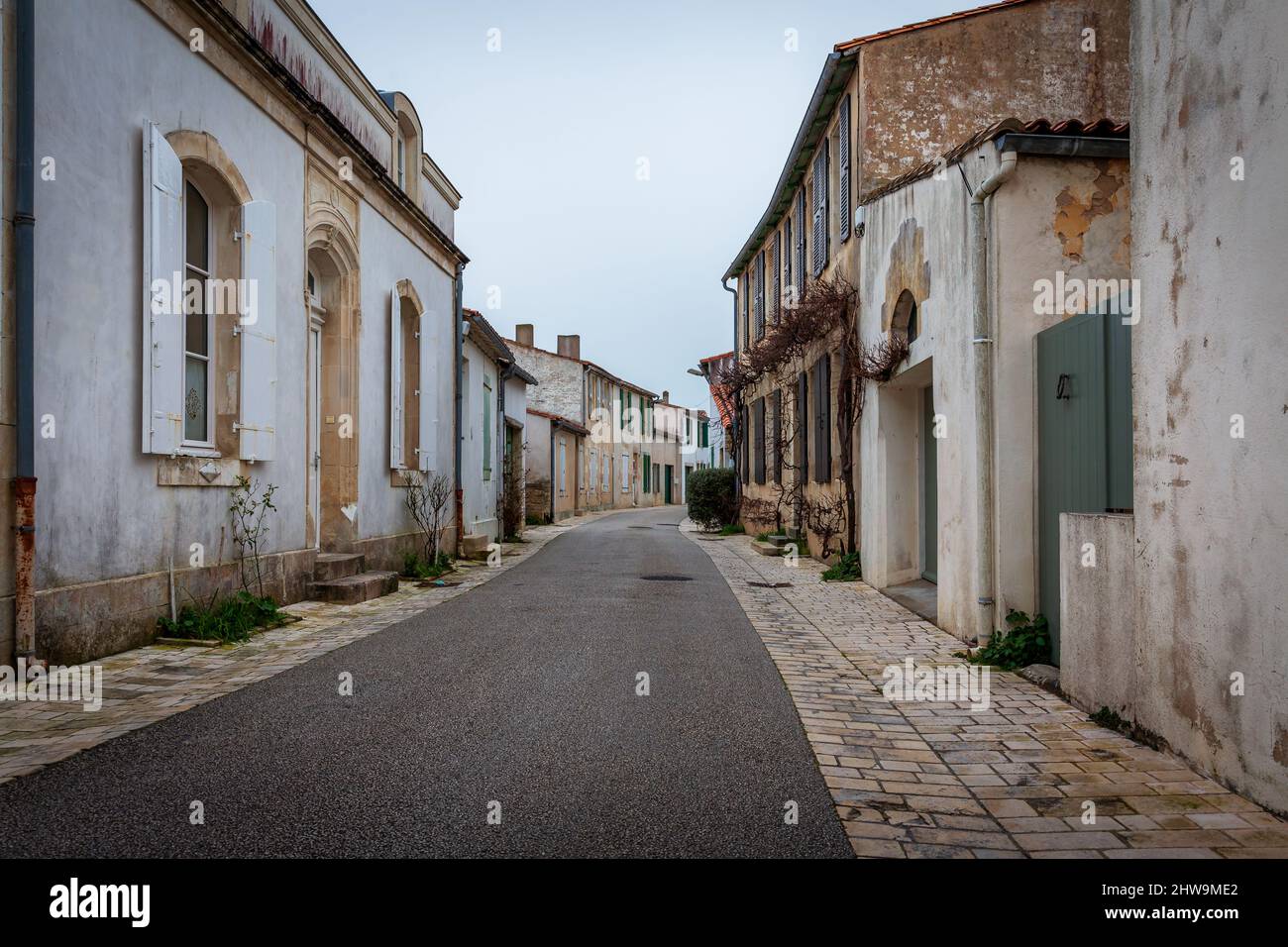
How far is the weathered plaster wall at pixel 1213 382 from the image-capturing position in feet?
10.5

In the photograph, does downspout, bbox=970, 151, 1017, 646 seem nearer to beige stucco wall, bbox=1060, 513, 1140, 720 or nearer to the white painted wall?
beige stucco wall, bbox=1060, 513, 1140, 720

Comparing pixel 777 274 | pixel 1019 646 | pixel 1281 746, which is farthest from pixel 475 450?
pixel 1281 746

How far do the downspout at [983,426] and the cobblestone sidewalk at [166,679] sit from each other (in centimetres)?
460

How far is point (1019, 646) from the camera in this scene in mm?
5777

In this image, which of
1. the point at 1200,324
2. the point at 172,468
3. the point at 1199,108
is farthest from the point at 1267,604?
the point at 172,468

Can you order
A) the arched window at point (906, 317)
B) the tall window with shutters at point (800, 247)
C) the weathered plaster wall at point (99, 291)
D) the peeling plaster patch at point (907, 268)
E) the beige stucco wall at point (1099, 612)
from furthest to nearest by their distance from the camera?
the tall window with shutters at point (800, 247)
the arched window at point (906, 317)
the peeling plaster patch at point (907, 268)
the weathered plaster wall at point (99, 291)
the beige stucco wall at point (1099, 612)

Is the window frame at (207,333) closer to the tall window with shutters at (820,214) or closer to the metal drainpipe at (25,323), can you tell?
the metal drainpipe at (25,323)

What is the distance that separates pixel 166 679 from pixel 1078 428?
5.61m

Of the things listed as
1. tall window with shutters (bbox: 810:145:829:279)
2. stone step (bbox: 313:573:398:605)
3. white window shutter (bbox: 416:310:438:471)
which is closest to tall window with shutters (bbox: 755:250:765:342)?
tall window with shutters (bbox: 810:145:829:279)

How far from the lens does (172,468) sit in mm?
6324

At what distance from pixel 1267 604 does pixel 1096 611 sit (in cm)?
148

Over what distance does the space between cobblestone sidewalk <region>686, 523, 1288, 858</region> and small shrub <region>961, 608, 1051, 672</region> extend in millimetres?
198

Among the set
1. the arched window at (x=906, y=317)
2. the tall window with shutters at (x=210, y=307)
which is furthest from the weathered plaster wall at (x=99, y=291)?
the arched window at (x=906, y=317)
